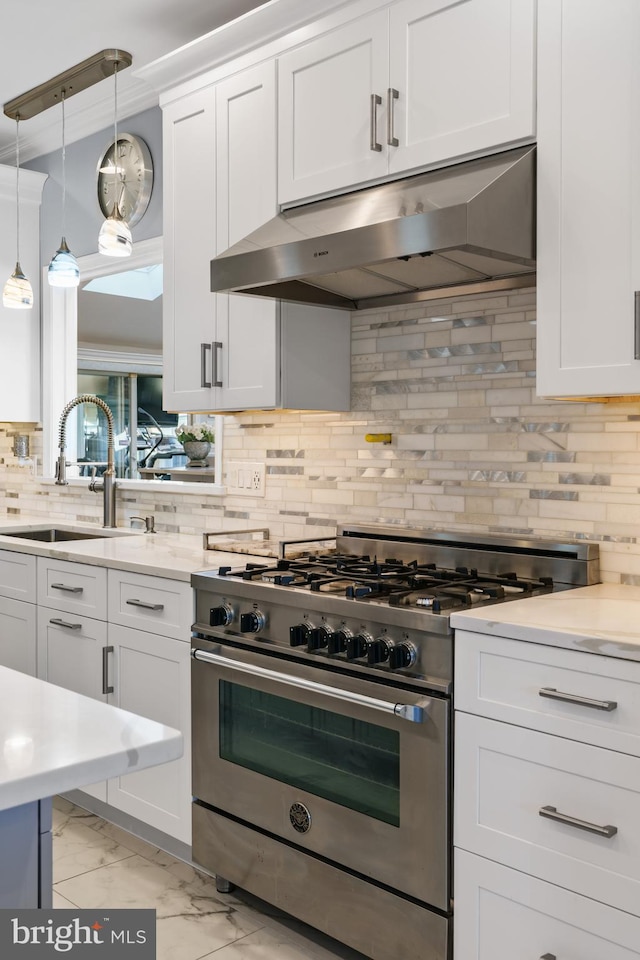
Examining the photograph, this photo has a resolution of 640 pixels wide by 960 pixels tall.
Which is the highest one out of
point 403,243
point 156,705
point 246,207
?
point 246,207

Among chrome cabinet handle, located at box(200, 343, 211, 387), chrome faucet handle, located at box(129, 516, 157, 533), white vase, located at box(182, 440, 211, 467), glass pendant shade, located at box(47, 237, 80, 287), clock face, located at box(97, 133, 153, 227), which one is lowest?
chrome faucet handle, located at box(129, 516, 157, 533)

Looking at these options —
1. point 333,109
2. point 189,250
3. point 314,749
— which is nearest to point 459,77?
point 333,109

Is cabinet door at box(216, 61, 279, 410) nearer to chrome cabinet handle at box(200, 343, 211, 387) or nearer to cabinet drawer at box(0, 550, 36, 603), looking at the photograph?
chrome cabinet handle at box(200, 343, 211, 387)

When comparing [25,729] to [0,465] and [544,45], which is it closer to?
[544,45]

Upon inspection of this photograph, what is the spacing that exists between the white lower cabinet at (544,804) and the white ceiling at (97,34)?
249 centimetres

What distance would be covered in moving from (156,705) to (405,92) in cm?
195

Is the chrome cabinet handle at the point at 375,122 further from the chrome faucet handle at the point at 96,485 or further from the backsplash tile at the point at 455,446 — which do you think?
the chrome faucet handle at the point at 96,485

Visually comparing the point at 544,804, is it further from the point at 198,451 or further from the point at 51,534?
the point at 51,534

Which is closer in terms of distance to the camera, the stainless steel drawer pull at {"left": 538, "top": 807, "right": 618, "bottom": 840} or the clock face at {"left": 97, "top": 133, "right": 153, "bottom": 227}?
the stainless steel drawer pull at {"left": 538, "top": 807, "right": 618, "bottom": 840}

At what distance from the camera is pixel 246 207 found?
2.86m

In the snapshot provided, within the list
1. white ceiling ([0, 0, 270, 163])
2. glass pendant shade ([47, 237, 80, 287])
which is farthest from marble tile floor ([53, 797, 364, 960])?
white ceiling ([0, 0, 270, 163])

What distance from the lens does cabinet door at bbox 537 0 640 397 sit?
6.37 feet

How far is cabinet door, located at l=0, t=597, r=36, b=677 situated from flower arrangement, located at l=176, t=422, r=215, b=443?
98cm

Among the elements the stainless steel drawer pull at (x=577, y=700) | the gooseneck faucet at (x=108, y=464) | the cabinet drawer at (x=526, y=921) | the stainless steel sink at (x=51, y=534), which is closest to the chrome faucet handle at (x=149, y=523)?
the gooseneck faucet at (x=108, y=464)
